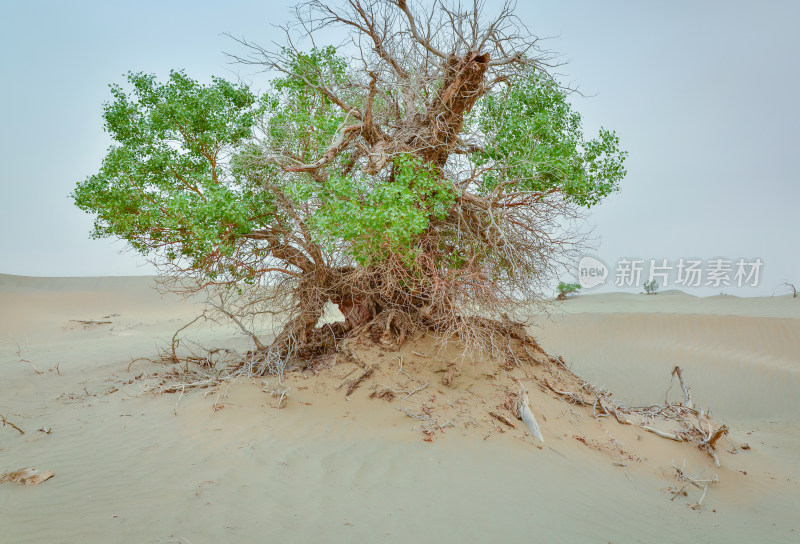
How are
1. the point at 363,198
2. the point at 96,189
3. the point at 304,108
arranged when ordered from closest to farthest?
the point at 363,198 < the point at 96,189 < the point at 304,108

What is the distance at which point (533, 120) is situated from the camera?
7.86 meters

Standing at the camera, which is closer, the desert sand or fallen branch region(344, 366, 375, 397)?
the desert sand

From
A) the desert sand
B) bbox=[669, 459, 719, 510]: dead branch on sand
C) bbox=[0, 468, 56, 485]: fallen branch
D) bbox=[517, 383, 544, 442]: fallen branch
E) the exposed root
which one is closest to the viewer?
the desert sand

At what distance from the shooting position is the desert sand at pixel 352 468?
474 centimetres

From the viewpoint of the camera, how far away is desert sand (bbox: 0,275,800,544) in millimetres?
4742

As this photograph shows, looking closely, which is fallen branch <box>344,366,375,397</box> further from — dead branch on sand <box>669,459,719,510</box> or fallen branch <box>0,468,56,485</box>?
dead branch on sand <box>669,459,719,510</box>

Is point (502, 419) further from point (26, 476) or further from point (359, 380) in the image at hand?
point (26, 476)

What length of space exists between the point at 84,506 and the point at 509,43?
7.54 m

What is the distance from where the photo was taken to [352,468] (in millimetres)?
5824

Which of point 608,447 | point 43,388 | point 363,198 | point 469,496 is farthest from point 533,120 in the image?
point 43,388

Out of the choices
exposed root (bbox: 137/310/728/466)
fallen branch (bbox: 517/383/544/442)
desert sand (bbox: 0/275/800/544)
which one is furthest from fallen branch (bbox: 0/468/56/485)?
fallen branch (bbox: 517/383/544/442)

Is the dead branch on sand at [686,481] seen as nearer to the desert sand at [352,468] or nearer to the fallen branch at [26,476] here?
the desert sand at [352,468]

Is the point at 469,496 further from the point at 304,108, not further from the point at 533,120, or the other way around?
Result: the point at 304,108

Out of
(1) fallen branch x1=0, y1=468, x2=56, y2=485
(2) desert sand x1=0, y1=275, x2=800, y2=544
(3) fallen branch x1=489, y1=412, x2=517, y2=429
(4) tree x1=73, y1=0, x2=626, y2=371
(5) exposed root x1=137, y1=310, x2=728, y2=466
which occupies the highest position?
(4) tree x1=73, y1=0, x2=626, y2=371
